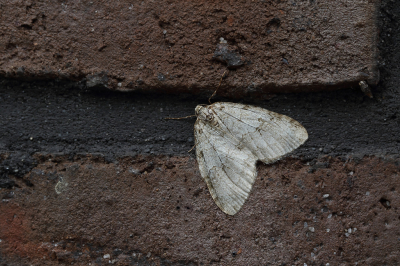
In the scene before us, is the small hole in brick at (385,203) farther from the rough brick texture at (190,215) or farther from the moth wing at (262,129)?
the moth wing at (262,129)

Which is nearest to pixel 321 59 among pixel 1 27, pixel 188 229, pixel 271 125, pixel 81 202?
pixel 271 125

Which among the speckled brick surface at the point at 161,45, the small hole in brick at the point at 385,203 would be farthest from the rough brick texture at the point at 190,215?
the speckled brick surface at the point at 161,45

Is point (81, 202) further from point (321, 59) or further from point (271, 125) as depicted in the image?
point (321, 59)

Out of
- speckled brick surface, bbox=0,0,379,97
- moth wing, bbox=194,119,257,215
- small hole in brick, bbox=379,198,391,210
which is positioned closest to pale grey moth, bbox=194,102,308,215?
moth wing, bbox=194,119,257,215

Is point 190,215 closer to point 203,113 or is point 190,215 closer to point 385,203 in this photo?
point 203,113

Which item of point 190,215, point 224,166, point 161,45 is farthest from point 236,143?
point 161,45

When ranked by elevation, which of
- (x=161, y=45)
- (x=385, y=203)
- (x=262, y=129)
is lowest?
(x=385, y=203)

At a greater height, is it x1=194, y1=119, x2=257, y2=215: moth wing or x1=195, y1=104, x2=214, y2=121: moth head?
x1=195, y1=104, x2=214, y2=121: moth head

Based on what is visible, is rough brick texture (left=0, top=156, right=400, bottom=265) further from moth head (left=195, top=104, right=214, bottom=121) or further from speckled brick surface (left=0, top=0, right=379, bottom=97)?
speckled brick surface (left=0, top=0, right=379, bottom=97)
